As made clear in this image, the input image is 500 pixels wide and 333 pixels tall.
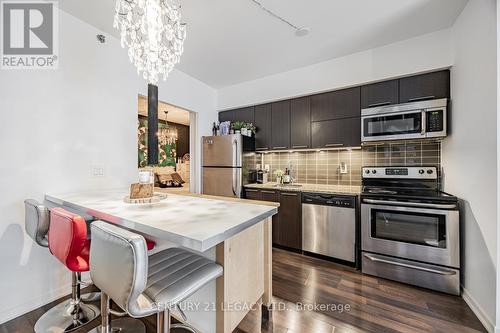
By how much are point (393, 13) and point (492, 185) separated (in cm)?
173

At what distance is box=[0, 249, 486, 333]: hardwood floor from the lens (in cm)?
158

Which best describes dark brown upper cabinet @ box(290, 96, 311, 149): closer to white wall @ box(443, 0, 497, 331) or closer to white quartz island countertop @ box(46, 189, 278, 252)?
white wall @ box(443, 0, 497, 331)

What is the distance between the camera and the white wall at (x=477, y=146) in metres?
1.57

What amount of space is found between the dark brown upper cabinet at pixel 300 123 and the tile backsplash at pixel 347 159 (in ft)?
1.04

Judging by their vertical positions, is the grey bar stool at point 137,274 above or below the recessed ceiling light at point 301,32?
below

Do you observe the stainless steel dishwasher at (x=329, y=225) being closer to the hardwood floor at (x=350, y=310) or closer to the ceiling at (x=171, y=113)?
the hardwood floor at (x=350, y=310)

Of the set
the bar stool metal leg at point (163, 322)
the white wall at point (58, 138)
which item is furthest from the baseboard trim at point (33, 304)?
the bar stool metal leg at point (163, 322)

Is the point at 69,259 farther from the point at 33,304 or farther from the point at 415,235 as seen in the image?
the point at 415,235

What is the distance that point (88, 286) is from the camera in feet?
6.90

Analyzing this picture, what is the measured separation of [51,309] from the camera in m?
1.76

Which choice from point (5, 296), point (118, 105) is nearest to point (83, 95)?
point (118, 105)

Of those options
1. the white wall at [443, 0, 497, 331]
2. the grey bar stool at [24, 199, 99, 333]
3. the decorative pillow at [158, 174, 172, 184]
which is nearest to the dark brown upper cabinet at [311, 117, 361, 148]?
the white wall at [443, 0, 497, 331]

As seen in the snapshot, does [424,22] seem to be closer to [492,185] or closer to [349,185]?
[492,185]

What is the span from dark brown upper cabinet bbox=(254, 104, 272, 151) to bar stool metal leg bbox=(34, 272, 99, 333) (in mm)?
2797
